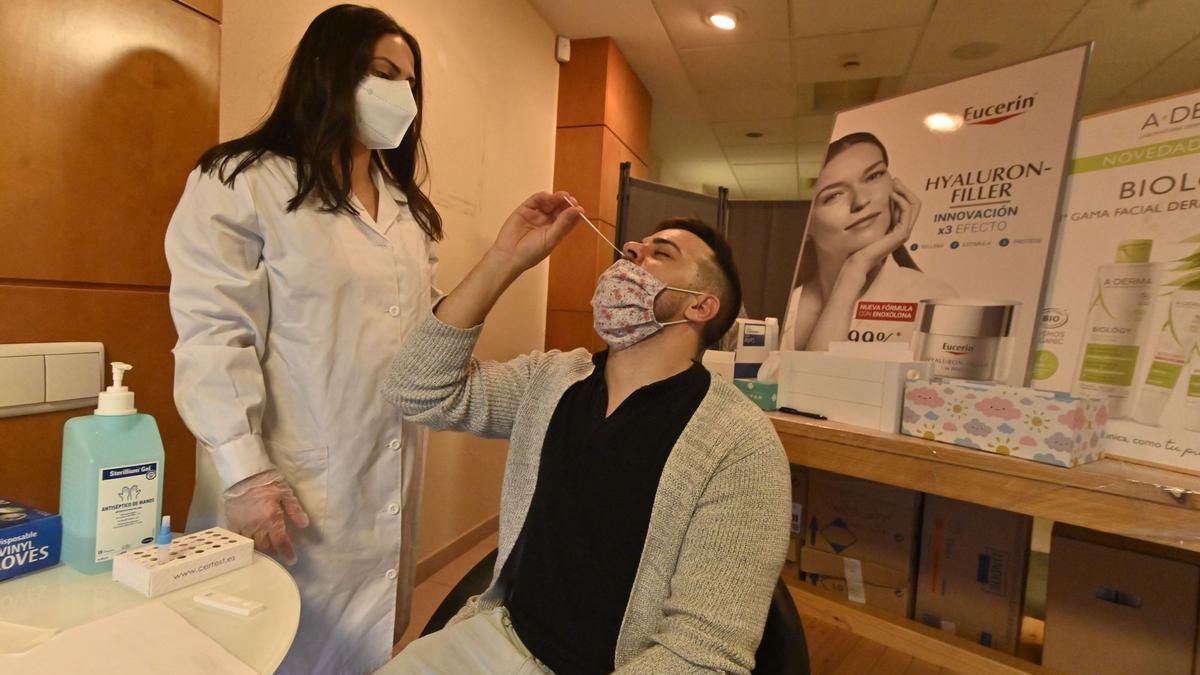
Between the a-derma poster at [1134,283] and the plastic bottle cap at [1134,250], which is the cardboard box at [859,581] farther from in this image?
the plastic bottle cap at [1134,250]

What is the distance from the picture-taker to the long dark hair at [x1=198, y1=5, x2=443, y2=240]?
117 centimetres

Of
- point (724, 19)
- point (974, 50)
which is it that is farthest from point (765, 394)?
point (974, 50)

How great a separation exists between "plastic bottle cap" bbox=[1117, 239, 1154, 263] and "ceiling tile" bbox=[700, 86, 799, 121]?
11.1 ft

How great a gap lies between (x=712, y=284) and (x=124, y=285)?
118 cm

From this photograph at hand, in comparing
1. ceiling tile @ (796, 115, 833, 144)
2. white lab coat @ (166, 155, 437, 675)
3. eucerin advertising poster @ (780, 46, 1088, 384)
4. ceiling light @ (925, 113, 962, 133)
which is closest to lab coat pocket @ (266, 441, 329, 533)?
white lab coat @ (166, 155, 437, 675)

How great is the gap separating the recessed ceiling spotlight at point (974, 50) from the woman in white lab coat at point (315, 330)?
145 inches

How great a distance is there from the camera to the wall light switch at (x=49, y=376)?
3.20ft

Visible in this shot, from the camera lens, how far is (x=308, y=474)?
116 centimetres

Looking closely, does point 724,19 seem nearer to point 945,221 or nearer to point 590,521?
point 945,221

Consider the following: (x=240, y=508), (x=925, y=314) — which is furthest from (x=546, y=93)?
(x=240, y=508)

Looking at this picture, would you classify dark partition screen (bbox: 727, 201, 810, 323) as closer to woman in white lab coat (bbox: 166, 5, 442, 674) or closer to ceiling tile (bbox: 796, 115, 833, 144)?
ceiling tile (bbox: 796, 115, 833, 144)

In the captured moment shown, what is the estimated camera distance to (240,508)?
100cm

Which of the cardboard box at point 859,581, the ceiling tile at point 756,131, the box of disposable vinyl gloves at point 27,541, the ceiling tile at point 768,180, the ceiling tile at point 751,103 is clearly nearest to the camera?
the box of disposable vinyl gloves at point 27,541

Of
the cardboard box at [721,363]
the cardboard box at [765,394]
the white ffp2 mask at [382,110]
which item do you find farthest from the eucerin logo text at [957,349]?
the white ffp2 mask at [382,110]
